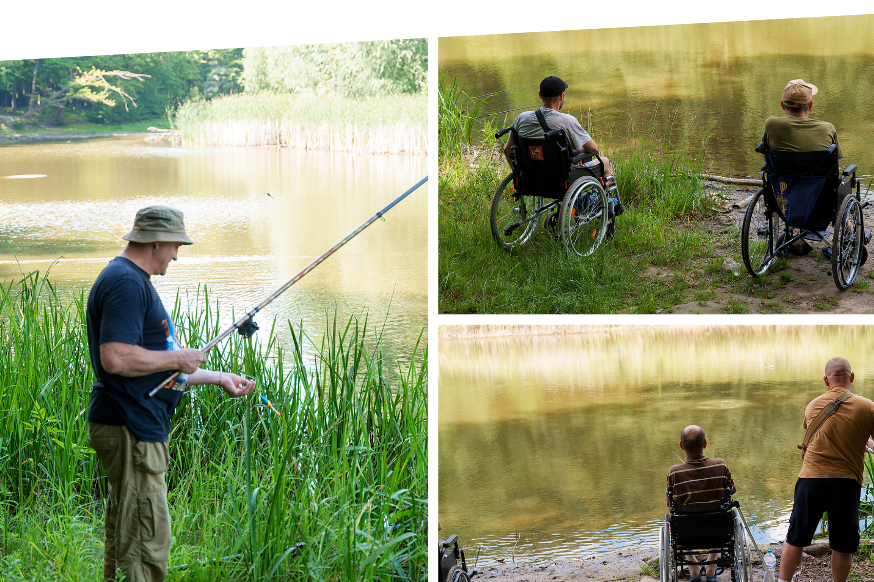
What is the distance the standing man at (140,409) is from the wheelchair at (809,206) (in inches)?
81.1

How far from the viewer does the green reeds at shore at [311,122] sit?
3219mm

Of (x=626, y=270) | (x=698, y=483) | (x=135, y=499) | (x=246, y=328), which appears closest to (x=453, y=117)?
(x=626, y=270)

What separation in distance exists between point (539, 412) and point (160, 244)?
258 centimetres

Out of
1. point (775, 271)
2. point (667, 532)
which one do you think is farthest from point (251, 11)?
point (667, 532)

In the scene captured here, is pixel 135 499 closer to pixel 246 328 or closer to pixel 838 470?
pixel 246 328

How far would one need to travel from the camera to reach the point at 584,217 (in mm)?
2920

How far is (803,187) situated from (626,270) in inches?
30.4

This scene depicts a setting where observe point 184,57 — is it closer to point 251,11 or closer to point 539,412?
point 251,11

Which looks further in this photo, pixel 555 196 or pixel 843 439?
pixel 555 196

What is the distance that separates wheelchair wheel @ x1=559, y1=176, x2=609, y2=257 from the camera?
112 inches

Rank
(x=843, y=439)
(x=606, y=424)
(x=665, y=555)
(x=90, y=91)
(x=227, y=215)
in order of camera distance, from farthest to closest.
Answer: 1. (x=606, y=424)
2. (x=227, y=215)
3. (x=90, y=91)
4. (x=665, y=555)
5. (x=843, y=439)

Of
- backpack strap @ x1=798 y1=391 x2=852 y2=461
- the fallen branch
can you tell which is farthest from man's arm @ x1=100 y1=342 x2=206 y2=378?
the fallen branch

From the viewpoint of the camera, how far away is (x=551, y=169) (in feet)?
9.71

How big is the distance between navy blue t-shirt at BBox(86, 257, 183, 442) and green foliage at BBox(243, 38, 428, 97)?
1.30 meters
